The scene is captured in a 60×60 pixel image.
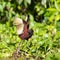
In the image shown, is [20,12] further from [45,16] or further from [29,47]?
[29,47]

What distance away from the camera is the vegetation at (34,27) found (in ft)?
16.7

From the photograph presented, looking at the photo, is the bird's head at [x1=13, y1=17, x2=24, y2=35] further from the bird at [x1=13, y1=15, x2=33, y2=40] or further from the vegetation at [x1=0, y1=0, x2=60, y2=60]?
the vegetation at [x1=0, y1=0, x2=60, y2=60]

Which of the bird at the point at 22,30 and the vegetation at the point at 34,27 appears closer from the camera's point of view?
the vegetation at the point at 34,27

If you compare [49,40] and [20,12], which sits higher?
[20,12]

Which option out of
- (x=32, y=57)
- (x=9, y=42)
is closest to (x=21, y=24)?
(x=9, y=42)

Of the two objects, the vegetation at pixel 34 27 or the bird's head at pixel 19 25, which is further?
the bird's head at pixel 19 25

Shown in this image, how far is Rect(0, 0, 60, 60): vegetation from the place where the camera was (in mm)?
5094

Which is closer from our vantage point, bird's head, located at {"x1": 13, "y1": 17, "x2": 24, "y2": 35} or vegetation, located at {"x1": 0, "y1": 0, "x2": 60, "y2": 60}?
vegetation, located at {"x1": 0, "y1": 0, "x2": 60, "y2": 60}

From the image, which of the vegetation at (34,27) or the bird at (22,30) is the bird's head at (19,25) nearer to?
the bird at (22,30)

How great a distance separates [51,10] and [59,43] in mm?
629

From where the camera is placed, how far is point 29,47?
17.1 ft

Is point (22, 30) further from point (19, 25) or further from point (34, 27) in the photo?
point (34, 27)

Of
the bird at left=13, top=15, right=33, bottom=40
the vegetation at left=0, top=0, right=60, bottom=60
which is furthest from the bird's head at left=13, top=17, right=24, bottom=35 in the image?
the vegetation at left=0, top=0, right=60, bottom=60

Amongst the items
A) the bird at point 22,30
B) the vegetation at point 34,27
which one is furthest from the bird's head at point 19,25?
the vegetation at point 34,27
